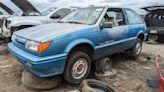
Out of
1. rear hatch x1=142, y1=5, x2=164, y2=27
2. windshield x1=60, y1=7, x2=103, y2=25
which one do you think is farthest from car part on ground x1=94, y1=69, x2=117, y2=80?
rear hatch x1=142, y1=5, x2=164, y2=27

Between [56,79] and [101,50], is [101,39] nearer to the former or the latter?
[101,50]

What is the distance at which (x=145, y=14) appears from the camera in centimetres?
1200

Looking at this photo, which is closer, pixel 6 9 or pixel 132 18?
pixel 132 18

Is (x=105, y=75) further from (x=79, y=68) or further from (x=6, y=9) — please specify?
(x=6, y=9)

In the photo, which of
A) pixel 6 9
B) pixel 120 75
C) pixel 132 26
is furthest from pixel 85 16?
pixel 6 9

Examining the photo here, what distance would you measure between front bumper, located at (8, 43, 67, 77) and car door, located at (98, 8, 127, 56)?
1249 mm

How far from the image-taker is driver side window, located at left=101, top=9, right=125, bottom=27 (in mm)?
5617

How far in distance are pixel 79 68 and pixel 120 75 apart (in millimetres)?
1317

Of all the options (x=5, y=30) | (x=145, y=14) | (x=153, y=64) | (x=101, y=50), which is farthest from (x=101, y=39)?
(x=145, y=14)

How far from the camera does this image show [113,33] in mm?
5492

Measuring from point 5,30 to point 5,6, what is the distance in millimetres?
7959

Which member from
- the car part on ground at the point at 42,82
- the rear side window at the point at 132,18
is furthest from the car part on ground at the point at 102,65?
the rear side window at the point at 132,18

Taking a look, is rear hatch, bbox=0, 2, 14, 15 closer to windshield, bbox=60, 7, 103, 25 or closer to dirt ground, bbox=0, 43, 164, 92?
dirt ground, bbox=0, 43, 164, 92

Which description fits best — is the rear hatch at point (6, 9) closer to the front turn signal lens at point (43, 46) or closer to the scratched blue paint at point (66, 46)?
the scratched blue paint at point (66, 46)
